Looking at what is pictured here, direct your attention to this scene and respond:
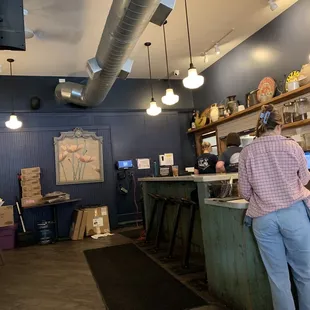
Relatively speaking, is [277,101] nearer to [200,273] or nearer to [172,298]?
[200,273]

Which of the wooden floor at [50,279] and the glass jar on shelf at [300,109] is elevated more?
the glass jar on shelf at [300,109]

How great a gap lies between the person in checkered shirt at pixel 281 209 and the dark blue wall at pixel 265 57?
319 centimetres

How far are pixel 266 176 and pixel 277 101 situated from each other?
3.29 m

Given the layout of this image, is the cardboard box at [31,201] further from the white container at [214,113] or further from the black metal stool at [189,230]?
the white container at [214,113]

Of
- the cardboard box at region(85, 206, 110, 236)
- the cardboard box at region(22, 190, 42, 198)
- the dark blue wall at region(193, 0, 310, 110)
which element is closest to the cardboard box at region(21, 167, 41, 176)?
the cardboard box at region(22, 190, 42, 198)

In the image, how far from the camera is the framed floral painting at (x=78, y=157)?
6.73 m

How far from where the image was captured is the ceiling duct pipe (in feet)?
9.58

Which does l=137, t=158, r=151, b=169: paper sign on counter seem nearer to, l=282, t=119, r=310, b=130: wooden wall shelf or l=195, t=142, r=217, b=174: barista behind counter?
l=195, t=142, r=217, b=174: barista behind counter

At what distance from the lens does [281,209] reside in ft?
6.29

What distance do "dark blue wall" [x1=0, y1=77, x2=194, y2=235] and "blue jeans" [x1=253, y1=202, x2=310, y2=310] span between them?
5.33 metres

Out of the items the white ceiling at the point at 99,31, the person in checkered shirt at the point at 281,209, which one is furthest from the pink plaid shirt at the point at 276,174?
the white ceiling at the point at 99,31

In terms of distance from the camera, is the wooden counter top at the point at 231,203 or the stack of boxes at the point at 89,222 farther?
the stack of boxes at the point at 89,222

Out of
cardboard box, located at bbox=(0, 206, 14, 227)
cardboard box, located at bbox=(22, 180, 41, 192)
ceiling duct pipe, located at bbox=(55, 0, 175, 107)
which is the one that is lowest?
cardboard box, located at bbox=(0, 206, 14, 227)

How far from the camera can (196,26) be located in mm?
5055
